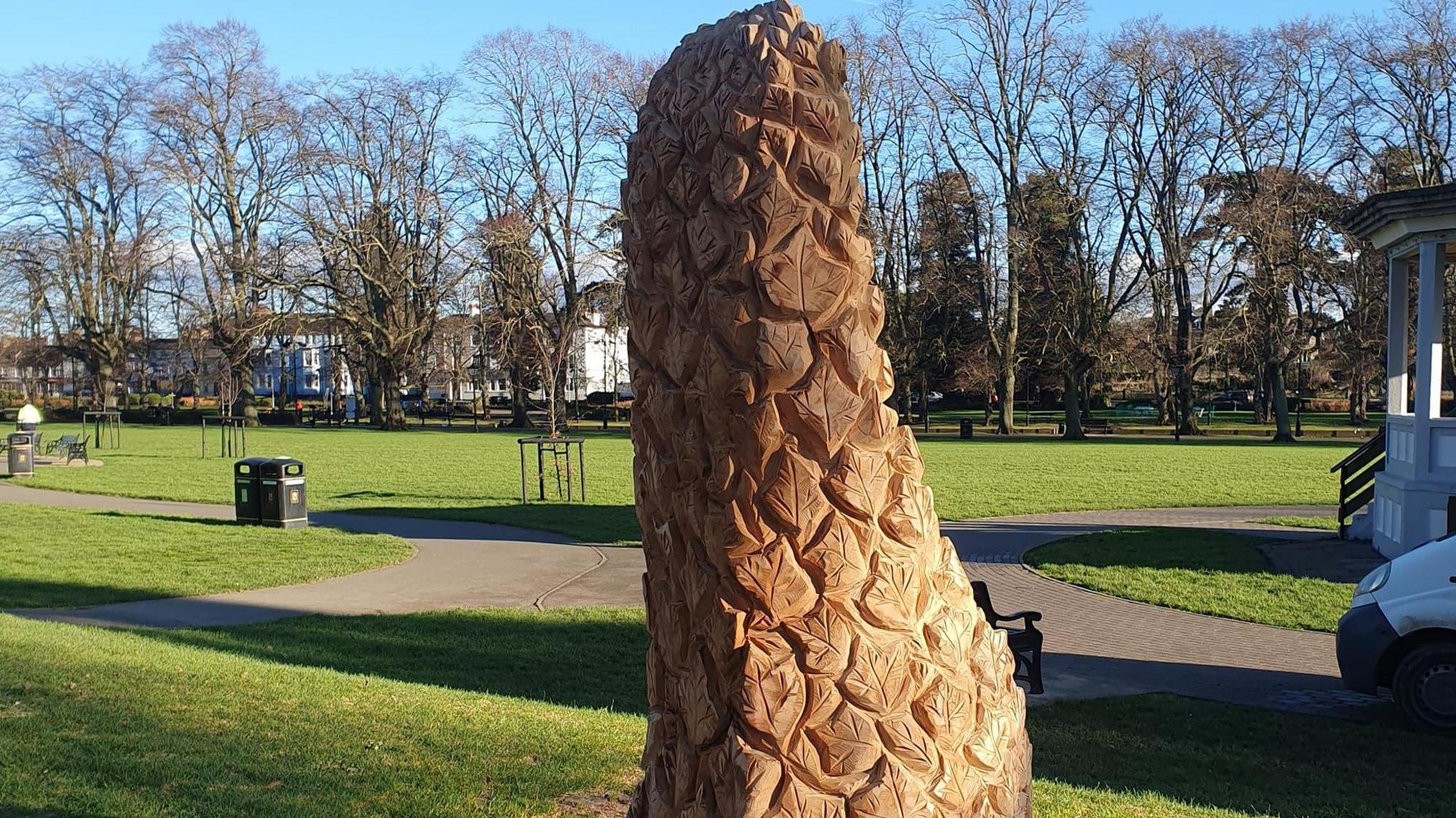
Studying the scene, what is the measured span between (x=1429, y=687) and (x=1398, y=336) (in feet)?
35.1

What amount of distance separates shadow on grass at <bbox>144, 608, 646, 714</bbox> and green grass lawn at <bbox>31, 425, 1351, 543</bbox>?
612 centimetres

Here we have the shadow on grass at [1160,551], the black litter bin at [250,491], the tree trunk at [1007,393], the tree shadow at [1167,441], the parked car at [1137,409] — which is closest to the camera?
the shadow on grass at [1160,551]

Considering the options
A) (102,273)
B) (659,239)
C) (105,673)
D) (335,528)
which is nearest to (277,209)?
(102,273)

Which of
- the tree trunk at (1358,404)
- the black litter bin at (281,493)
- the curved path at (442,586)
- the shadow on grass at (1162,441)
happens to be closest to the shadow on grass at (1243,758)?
the curved path at (442,586)

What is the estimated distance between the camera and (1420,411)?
14.9 metres

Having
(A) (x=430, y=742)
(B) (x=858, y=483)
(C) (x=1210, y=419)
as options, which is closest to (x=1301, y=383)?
(C) (x=1210, y=419)

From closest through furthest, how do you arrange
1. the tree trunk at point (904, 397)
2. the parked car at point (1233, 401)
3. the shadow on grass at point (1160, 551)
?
the shadow on grass at point (1160, 551)
the tree trunk at point (904, 397)
the parked car at point (1233, 401)

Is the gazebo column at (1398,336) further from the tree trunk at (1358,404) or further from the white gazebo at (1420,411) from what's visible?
the tree trunk at (1358,404)

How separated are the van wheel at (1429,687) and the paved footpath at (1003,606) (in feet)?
1.77

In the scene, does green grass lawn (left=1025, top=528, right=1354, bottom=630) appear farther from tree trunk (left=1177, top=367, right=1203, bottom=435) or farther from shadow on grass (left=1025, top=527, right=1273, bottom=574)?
tree trunk (left=1177, top=367, right=1203, bottom=435)

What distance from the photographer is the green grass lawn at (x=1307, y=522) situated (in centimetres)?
1872

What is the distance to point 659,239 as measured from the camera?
321 cm

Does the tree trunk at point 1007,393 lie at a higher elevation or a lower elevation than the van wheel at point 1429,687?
higher

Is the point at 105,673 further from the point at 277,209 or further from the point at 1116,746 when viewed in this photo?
the point at 277,209
